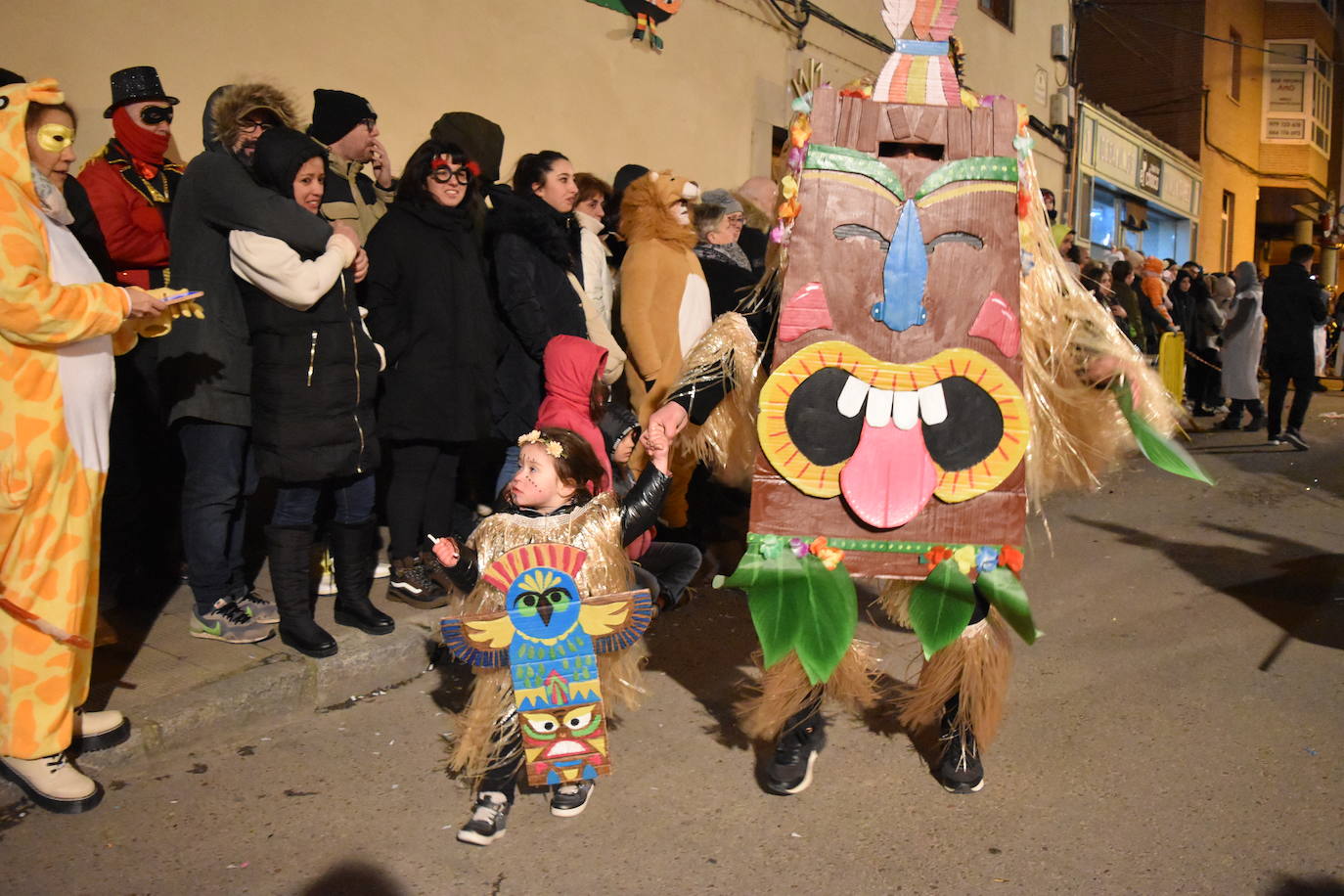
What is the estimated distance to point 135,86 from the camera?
4.07 metres

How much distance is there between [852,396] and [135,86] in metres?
2.99

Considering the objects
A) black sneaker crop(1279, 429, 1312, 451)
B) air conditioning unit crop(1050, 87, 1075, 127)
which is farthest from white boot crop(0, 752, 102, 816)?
air conditioning unit crop(1050, 87, 1075, 127)

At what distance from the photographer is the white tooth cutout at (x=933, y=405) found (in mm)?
2910

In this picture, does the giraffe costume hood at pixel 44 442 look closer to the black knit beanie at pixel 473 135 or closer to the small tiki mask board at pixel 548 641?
the small tiki mask board at pixel 548 641

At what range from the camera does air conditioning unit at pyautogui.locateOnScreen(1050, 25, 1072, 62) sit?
49.9 ft

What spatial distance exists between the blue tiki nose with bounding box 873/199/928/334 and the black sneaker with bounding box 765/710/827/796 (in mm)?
1183

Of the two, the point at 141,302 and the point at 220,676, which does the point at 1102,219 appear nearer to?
the point at 220,676

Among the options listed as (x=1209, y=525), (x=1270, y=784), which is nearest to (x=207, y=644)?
(x=1270, y=784)

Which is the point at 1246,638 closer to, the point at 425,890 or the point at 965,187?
the point at 965,187

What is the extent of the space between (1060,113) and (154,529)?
1452 cm

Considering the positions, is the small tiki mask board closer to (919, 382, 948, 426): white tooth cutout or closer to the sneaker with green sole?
(919, 382, 948, 426): white tooth cutout

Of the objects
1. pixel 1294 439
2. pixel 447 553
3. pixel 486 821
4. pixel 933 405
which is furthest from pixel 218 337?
pixel 1294 439

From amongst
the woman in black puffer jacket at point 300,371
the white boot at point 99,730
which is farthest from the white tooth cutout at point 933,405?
the white boot at point 99,730

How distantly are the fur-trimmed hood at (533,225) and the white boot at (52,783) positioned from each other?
280cm
